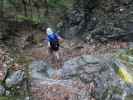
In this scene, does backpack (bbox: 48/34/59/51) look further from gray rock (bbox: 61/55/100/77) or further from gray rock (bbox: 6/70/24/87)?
gray rock (bbox: 6/70/24/87)

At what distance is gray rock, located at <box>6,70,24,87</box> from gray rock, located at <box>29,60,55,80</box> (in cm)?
97

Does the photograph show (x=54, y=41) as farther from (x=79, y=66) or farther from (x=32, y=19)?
(x=32, y=19)

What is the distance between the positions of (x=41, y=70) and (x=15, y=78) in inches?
95.2

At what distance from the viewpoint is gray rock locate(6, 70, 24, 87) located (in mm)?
12055

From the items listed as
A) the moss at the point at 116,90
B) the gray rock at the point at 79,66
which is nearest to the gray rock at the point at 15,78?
the gray rock at the point at 79,66

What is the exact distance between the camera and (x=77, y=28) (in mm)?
20781

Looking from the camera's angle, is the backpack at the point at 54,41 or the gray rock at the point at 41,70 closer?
the gray rock at the point at 41,70

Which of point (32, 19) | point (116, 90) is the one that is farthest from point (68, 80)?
point (32, 19)

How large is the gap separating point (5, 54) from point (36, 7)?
892 cm

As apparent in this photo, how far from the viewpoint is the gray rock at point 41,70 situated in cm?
1396

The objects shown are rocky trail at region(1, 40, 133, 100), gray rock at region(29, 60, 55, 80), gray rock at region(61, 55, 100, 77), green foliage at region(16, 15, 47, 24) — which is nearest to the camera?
rocky trail at region(1, 40, 133, 100)

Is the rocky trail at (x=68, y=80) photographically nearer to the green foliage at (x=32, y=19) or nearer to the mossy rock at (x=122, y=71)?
the mossy rock at (x=122, y=71)

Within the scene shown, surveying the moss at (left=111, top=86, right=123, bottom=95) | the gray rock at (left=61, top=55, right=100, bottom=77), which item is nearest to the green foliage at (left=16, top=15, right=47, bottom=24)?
the gray rock at (left=61, top=55, right=100, bottom=77)

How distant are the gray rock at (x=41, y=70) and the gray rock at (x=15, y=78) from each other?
97 cm
